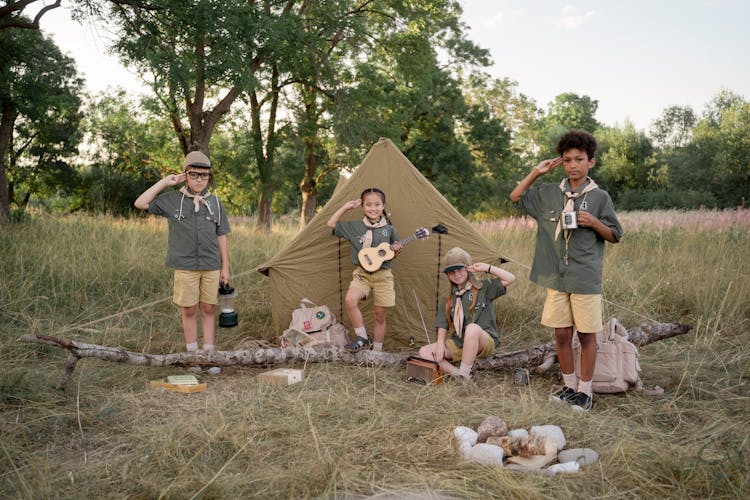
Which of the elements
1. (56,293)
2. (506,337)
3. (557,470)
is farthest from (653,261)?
(56,293)

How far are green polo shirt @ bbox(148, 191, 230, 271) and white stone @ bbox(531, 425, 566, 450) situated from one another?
2610 mm

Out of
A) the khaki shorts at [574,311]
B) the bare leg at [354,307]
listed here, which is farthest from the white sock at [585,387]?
the bare leg at [354,307]

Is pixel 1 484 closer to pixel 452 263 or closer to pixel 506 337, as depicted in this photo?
pixel 452 263

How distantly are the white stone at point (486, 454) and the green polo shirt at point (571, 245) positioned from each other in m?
1.18

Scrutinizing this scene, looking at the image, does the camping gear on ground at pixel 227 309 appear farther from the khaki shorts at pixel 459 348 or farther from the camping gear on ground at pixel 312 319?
the khaki shorts at pixel 459 348

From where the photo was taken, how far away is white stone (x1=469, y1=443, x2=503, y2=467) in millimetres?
2586

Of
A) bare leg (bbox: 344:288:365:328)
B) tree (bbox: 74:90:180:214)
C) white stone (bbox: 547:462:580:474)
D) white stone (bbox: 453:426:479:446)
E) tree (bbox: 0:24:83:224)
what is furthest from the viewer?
tree (bbox: 74:90:180:214)

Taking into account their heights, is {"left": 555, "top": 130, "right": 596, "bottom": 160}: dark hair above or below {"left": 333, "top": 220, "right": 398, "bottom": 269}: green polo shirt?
above

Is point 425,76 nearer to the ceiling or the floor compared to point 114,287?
nearer to the ceiling

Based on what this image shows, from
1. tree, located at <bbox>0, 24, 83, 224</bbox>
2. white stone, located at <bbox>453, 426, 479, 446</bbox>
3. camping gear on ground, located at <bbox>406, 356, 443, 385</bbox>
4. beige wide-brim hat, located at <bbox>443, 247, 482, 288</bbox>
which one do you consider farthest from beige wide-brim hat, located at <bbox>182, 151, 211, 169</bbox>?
tree, located at <bbox>0, 24, 83, 224</bbox>

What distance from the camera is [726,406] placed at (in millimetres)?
3553

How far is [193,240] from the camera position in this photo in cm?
438

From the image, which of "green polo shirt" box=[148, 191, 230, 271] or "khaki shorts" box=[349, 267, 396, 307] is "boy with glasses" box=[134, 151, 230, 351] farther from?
"khaki shorts" box=[349, 267, 396, 307]

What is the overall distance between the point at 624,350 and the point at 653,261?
3.50m
